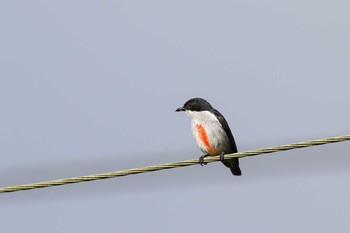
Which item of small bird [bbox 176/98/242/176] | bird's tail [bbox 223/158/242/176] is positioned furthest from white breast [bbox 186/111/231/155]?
bird's tail [bbox 223/158/242/176]

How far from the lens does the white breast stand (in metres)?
14.1

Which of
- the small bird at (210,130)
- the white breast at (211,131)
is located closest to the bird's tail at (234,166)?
the small bird at (210,130)

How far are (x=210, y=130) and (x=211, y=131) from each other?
0.10 feet

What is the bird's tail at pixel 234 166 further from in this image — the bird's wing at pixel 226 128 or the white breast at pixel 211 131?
the white breast at pixel 211 131

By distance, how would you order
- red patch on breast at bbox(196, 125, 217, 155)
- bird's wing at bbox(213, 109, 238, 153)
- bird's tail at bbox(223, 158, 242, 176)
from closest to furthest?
red patch on breast at bbox(196, 125, 217, 155) → bird's wing at bbox(213, 109, 238, 153) → bird's tail at bbox(223, 158, 242, 176)

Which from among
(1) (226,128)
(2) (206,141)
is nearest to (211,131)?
(2) (206,141)

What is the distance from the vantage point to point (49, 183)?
998 centimetres

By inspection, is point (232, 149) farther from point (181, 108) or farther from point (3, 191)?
point (3, 191)

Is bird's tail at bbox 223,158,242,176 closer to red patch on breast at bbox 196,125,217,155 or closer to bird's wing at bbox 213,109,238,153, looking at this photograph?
bird's wing at bbox 213,109,238,153

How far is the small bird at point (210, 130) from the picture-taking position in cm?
1410

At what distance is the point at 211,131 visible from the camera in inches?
559

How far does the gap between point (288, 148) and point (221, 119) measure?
16.0 ft

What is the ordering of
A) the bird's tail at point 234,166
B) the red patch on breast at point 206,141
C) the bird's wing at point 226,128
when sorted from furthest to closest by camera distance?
the bird's tail at point 234,166, the bird's wing at point 226,128, the red patch on breast at point 206,141

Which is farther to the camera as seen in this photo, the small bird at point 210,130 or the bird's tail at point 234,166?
the bird's tail at point 234,166
